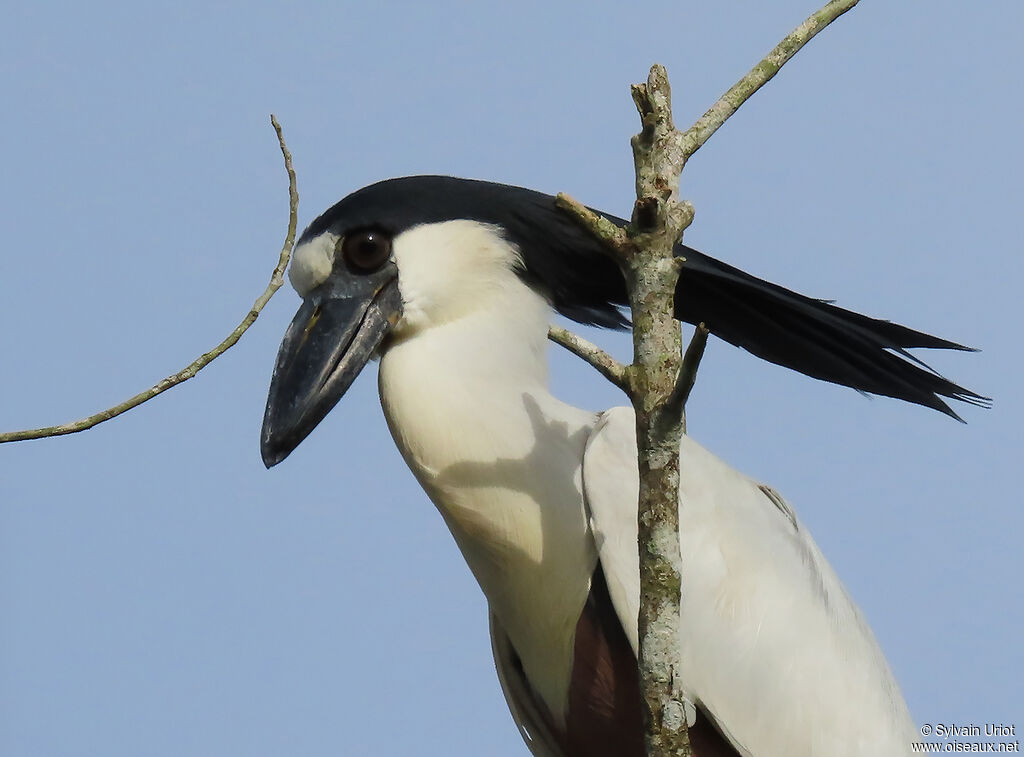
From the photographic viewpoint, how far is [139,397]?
292 cm

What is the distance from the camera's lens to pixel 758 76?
2488 mm

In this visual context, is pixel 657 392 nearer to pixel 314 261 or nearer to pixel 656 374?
pixel 656 374

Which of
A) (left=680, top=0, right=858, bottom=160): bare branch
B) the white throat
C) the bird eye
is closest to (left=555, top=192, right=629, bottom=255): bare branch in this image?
(left=680, top=0, right=858, bottom=160): bare branch

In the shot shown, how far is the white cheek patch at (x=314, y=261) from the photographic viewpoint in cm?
355

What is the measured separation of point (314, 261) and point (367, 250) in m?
0.16

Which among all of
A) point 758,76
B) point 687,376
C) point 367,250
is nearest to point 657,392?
point 687,376

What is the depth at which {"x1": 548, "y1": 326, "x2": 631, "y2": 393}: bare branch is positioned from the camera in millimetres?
2279

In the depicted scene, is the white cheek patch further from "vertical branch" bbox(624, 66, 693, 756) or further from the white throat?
"vertical branch" bbox(624, 66, 693, 756)

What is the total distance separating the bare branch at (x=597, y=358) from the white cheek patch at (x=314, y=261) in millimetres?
1225

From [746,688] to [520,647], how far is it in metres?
0.64

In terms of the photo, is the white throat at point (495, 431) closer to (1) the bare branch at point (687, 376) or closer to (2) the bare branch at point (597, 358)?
(2) the bare branch at point (597, 358)

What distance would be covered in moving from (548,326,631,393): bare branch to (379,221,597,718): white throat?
86cm

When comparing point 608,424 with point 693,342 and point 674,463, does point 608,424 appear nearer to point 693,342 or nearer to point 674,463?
point 674,463

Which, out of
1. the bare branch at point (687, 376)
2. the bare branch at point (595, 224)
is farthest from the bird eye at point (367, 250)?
→ the bare branch at point (687, 376)
